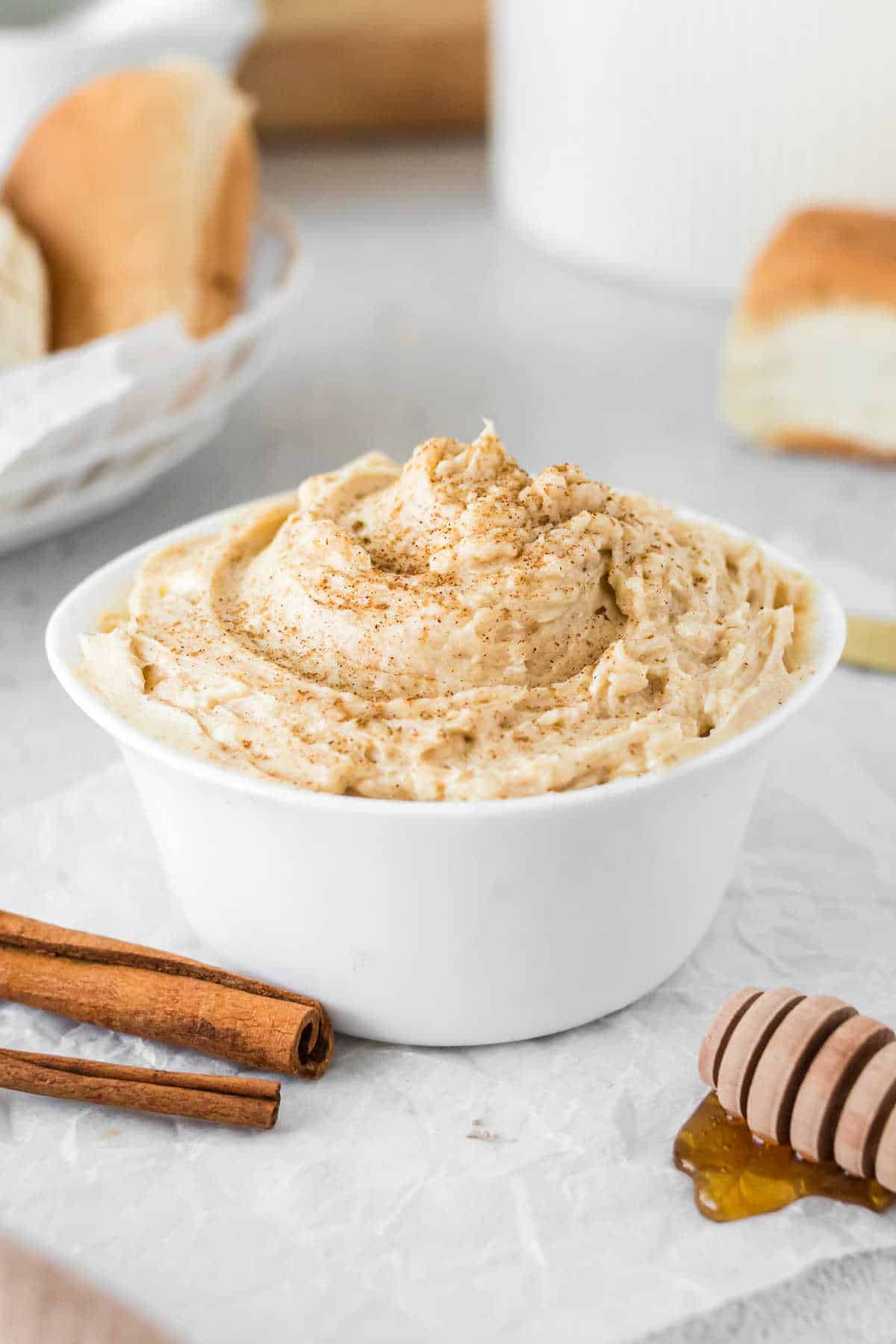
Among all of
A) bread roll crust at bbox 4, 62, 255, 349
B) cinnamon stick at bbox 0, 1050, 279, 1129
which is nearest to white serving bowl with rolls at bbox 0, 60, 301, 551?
bread roll crust at bbox 4, 62, 255, 349

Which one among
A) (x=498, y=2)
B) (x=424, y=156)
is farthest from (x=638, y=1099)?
(x=424, y=156)

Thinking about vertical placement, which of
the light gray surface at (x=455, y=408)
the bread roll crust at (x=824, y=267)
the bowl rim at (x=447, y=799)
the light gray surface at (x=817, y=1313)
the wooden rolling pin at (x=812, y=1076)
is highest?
the bowl rim at (x=447, y=799)

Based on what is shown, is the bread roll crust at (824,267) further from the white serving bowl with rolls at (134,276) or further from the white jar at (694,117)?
the white serving bowl with rolls at (134,276)

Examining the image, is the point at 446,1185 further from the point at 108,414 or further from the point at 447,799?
the point at 108,414

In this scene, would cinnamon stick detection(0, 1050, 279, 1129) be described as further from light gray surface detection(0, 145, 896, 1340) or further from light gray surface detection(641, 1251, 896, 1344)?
light gray surface detection(0, 145, 896, 1340)

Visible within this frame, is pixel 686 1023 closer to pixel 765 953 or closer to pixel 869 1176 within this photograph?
pixel 765 953

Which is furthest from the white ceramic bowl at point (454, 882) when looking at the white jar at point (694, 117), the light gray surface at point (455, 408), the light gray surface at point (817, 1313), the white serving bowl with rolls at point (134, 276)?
the white jar at point (694, 117)

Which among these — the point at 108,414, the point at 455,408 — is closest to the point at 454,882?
the point at 108,414
